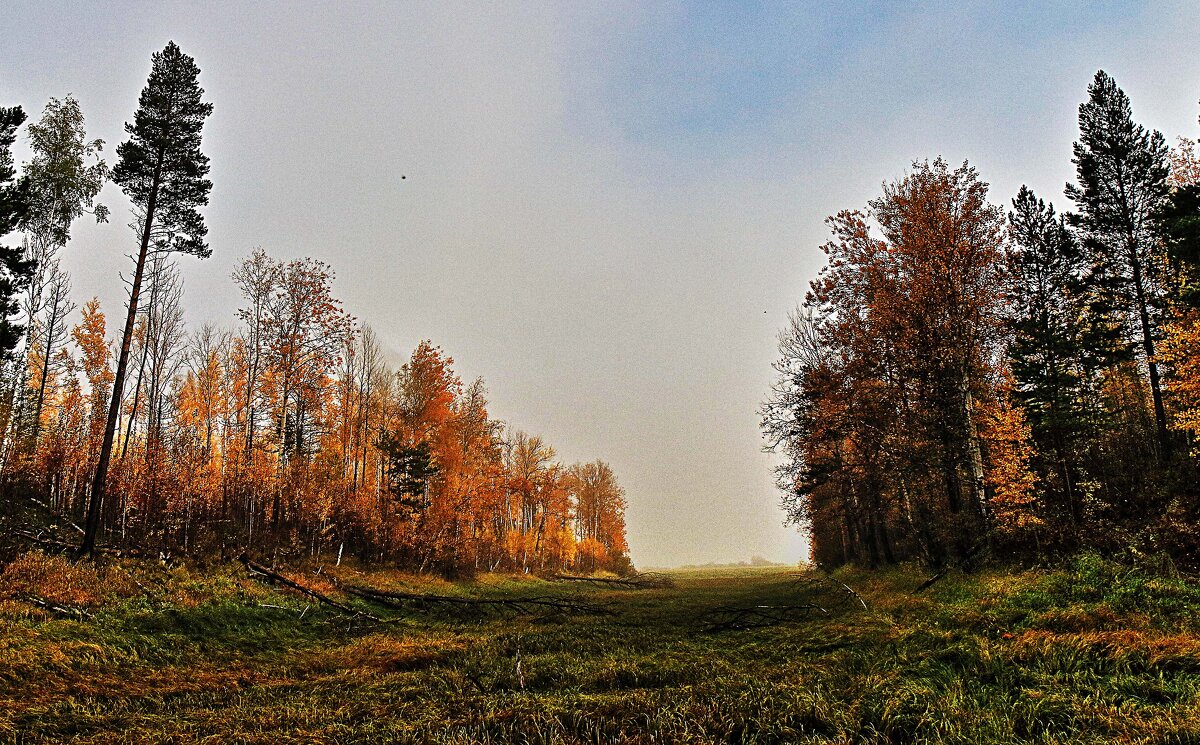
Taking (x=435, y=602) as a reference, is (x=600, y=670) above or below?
above

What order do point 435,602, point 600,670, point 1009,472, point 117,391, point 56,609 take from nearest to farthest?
1. point 600,670
2. point 56,609
3. point 117,391
4. point 1009,472
5. point 435,602

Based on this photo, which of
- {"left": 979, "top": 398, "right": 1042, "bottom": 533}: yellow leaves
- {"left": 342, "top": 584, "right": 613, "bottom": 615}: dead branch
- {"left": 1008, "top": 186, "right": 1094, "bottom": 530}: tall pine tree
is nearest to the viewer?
{"left": 979, "top": 398, "right": 1042, "bottom": 533}: yellow leaves

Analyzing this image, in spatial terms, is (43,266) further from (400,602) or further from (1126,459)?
(1126,459)

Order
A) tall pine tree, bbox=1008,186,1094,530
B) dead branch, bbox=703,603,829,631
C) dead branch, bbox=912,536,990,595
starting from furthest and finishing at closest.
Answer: tall pine tree, bbox=1008,186,1094,530, dead branch, bbox=912,536,990,595, dead branch, bbox=703,603,829,631

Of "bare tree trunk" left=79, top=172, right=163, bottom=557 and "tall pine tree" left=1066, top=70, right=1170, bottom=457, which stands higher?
"tall pine tree" left=1066, top=70, right=1170, bottom=457

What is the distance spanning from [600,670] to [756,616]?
834 centimetres

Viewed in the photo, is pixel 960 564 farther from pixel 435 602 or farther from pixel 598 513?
pixel 598 513

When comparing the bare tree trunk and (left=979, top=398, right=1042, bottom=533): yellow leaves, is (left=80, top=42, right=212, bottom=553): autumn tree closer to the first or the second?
the bare tree trunk

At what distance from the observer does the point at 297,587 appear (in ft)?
49.9

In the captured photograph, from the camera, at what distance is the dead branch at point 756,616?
12.9 m

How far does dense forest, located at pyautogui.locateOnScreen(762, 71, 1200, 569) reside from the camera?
1698 cm

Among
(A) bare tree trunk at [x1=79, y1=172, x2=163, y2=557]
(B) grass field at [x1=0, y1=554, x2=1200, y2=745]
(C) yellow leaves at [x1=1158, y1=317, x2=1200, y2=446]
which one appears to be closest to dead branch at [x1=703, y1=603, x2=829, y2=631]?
(B) grass field at [x1=0, y1=554, x2=1200, y2=745]

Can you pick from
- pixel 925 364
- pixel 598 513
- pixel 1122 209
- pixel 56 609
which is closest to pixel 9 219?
pixel 56 609

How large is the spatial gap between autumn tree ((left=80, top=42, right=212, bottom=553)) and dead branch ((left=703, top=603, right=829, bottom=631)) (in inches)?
704
